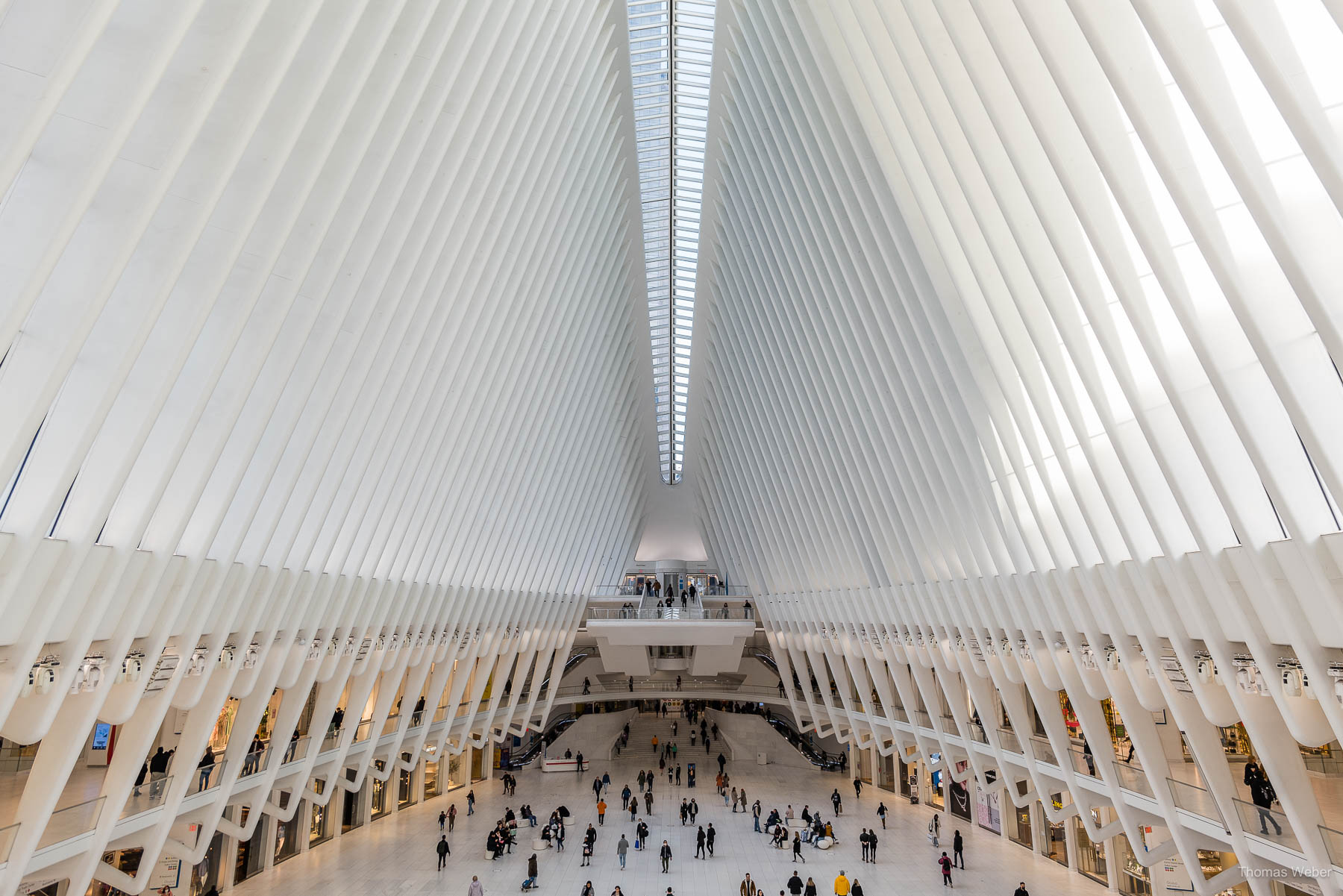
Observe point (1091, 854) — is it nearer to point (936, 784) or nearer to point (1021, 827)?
point (1021, 827)

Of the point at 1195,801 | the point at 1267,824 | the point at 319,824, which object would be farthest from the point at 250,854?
the point at 1267,824

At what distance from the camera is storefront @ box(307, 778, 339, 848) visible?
22.3 meters

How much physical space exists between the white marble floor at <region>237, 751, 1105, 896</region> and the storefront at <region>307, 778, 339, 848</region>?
12.4 inches

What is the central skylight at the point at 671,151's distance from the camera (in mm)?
18094

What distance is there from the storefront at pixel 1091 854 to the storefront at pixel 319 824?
19125mm

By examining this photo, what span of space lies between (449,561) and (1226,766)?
1583 centimetres

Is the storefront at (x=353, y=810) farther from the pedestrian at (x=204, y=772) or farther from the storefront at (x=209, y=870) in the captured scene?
the pedestrian at (x=204, y=772)

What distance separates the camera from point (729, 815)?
2675cm

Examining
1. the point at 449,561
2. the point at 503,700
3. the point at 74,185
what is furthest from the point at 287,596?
the point at 503,700

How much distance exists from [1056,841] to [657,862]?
9.99 metres

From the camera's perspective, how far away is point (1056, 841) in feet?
68.3

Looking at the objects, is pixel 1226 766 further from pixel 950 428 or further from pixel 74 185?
pixel 74 185

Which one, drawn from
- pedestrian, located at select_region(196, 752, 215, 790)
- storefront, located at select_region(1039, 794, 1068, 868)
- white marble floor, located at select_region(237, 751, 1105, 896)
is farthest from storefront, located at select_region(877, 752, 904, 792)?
pedestrian, located at select_region(196, 752, 215, 790)

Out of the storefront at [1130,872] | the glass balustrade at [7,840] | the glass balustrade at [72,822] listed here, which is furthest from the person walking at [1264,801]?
the storefront at [1130,872]
